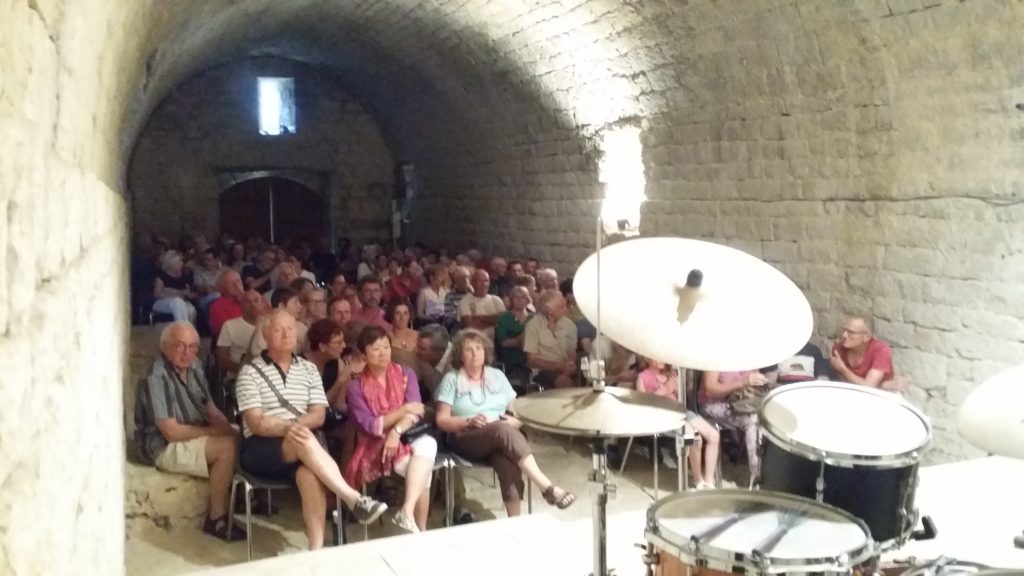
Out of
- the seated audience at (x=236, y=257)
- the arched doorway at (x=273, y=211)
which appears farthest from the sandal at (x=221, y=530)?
the arched doorway at (x=273, y=211)

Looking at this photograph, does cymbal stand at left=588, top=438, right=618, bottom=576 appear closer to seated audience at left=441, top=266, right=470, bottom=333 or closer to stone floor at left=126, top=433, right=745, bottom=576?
stone floor at left=126, top=433, right=745, bottom=576

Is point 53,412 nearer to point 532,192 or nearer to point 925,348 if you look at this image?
point 925,348

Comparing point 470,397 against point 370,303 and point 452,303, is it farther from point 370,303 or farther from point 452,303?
point 452,303

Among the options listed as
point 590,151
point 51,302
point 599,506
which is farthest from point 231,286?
point 51,302

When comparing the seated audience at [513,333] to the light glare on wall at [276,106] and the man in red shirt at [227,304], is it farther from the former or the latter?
the light glare on wall at [276,106]

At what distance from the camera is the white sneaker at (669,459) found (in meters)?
5.86

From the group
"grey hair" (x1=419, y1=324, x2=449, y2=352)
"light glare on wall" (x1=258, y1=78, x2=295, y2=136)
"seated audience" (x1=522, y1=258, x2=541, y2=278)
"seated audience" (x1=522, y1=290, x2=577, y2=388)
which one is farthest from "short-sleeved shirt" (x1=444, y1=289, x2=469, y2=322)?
"light glare on wall" (x1=258, y1=78, x2=295, y2=136)

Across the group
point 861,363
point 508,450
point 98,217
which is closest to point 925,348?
point 861,363

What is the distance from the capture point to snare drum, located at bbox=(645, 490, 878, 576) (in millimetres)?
2307

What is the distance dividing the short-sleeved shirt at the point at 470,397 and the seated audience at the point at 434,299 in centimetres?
263

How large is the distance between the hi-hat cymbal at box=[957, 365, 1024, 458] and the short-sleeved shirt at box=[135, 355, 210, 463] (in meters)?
3.62

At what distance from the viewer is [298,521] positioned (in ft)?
16.5

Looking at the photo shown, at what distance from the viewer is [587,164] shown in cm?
856

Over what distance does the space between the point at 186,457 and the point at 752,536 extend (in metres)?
3.13
